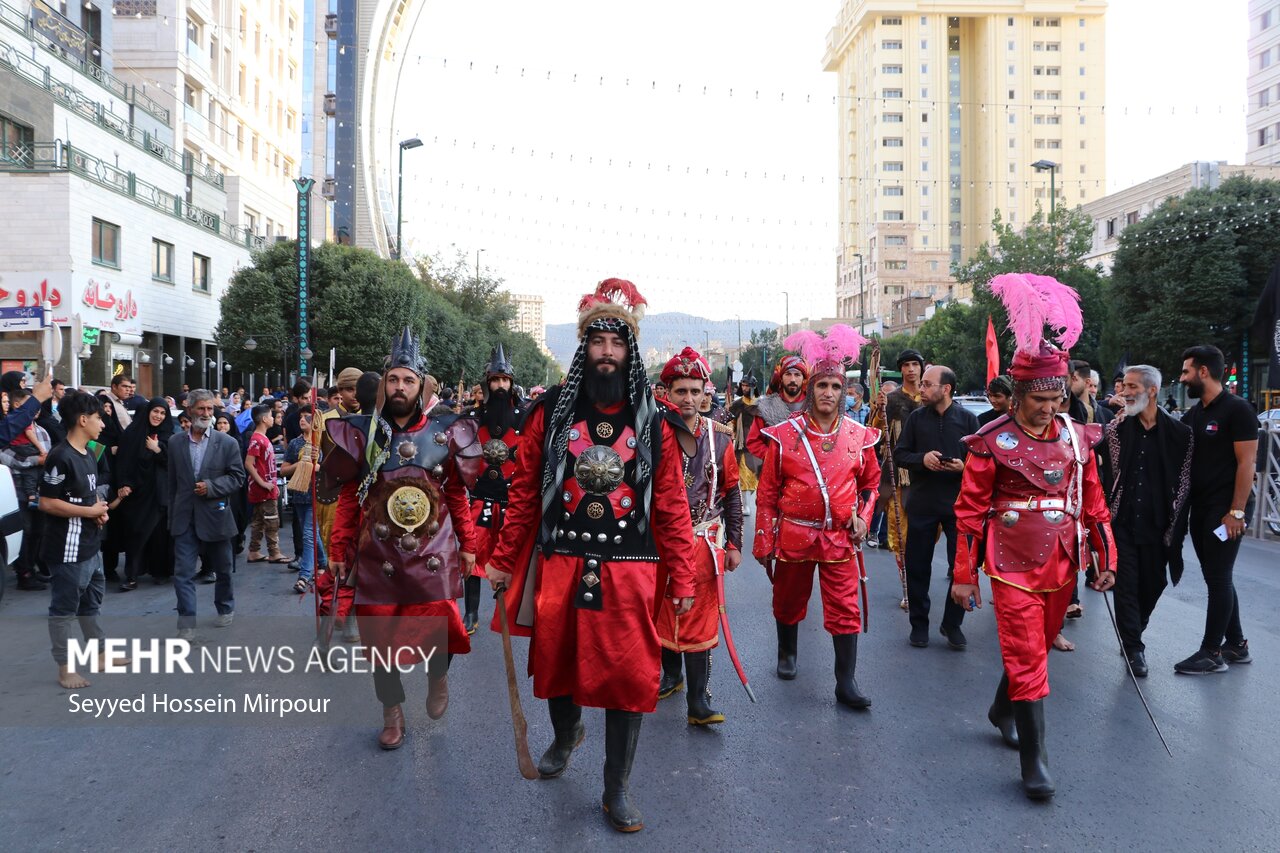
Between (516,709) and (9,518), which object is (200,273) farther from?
(516,709)

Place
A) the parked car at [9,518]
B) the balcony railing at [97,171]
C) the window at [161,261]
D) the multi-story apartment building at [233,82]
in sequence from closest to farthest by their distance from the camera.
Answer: the parked car at [9,518]
the balcony railing at [97,171]
the window at [161,261]
the multi-story apartment building at [233,82]

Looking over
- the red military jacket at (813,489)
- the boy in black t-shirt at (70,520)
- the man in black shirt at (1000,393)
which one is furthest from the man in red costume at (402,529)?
the man in black shirt at (1000,393)

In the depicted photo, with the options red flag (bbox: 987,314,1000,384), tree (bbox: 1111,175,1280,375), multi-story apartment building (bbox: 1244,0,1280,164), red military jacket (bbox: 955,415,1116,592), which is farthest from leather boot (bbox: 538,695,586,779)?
multi-story apartment building (bbox: 1244,0,1280,164)

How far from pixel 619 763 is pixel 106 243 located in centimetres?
2946

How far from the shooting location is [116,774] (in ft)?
14.7

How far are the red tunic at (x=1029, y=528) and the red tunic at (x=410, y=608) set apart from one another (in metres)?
2.61

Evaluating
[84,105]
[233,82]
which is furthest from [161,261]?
[233,82]

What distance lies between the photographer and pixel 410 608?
484 cm

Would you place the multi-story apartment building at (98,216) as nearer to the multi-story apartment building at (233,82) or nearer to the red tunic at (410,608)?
the multi-story apartment building at (233,82)

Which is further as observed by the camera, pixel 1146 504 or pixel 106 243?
pixel 106 243

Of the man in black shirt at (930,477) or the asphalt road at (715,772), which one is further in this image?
the man in black shirt at (930,477)

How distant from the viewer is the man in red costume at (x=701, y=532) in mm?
5266

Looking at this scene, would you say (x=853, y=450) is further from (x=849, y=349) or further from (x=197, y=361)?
(x=197, y=361)

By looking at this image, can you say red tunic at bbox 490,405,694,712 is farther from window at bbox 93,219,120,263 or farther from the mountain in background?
window at bbox 93,219,120,263
